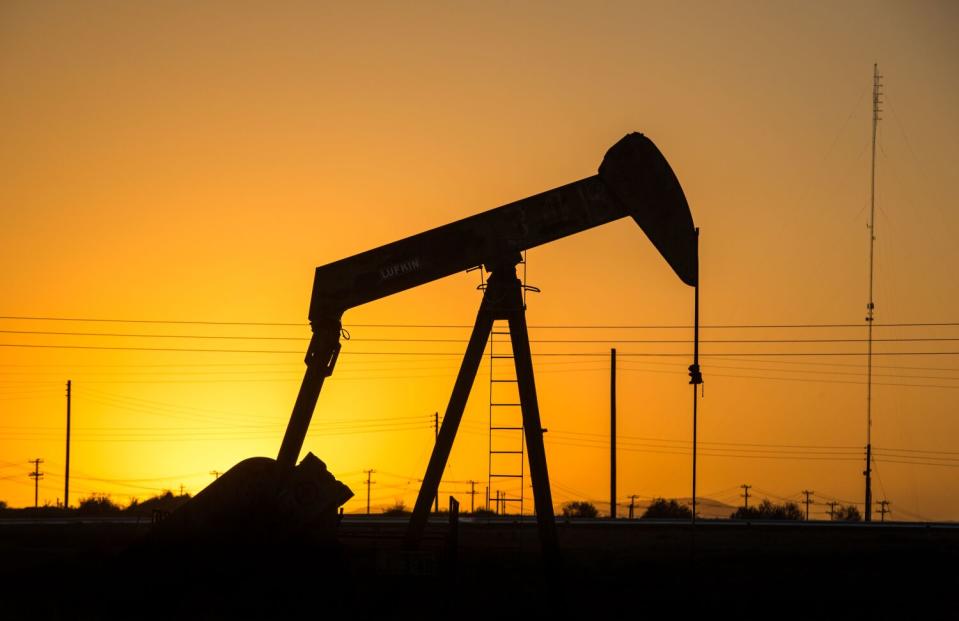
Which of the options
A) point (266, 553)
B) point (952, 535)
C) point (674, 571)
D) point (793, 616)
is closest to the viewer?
point (793, 616)

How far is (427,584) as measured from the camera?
17.7m

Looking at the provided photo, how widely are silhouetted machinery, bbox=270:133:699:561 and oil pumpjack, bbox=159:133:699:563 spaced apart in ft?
0.04

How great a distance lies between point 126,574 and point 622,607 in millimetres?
6107

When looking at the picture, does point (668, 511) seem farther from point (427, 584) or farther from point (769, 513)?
point (427, 584)

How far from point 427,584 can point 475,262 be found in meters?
4.16

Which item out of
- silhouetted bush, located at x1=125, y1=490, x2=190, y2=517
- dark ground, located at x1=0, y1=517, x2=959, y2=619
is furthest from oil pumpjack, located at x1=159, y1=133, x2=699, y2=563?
silhouetted bush, located at x1=125, y1=490, x2=190, y2=517

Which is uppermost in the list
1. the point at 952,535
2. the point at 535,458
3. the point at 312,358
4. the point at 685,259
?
the point at 685,259

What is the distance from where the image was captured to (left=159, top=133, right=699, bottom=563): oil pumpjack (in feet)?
61.7

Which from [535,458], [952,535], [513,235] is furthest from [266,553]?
[952,535]

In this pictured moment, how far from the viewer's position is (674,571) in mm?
21000

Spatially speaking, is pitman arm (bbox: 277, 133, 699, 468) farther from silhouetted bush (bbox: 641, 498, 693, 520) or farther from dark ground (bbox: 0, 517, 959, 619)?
silhouetted bush (bbox: 641, 498, 693, 520)

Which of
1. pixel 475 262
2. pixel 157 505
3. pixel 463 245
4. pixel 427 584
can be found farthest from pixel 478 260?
pixel 157 505

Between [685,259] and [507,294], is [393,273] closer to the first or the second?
[507,294]

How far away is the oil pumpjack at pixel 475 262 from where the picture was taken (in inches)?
740
